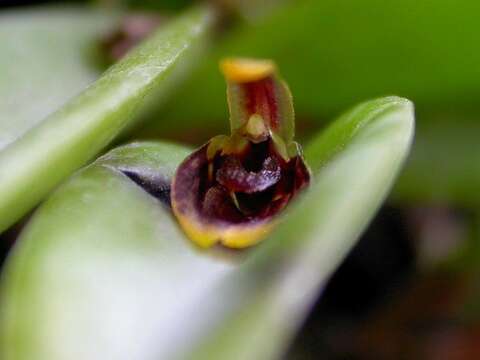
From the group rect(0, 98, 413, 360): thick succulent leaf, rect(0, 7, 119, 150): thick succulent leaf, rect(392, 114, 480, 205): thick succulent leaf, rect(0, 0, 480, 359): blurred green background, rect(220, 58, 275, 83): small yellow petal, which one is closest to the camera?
rect(0, 98, 413, 360): thick succulent leaf

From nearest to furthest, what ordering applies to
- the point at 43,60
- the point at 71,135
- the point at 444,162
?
the point at 71,135
the point at 43,60
the point at 444,162

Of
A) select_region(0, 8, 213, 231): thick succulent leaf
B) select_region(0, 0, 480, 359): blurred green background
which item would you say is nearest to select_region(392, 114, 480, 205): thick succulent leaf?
select_region(0, 0, 480, 359): blurred green background

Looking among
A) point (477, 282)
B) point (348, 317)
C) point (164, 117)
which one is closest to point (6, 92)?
point (164, 117)

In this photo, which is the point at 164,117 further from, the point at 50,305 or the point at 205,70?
the point at 50,305

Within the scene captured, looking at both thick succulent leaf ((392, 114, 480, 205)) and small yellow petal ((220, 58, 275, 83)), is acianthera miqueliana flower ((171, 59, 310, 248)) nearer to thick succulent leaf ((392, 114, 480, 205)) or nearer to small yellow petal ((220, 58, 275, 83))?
small yellow petal ((220, 58, 275, 83))

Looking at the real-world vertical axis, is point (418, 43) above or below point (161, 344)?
below

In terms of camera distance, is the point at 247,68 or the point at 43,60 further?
the point at 43,60

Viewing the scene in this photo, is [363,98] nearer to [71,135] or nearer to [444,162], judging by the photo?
[444,162]

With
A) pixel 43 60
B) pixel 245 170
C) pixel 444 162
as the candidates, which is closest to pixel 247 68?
pixel 245 170
